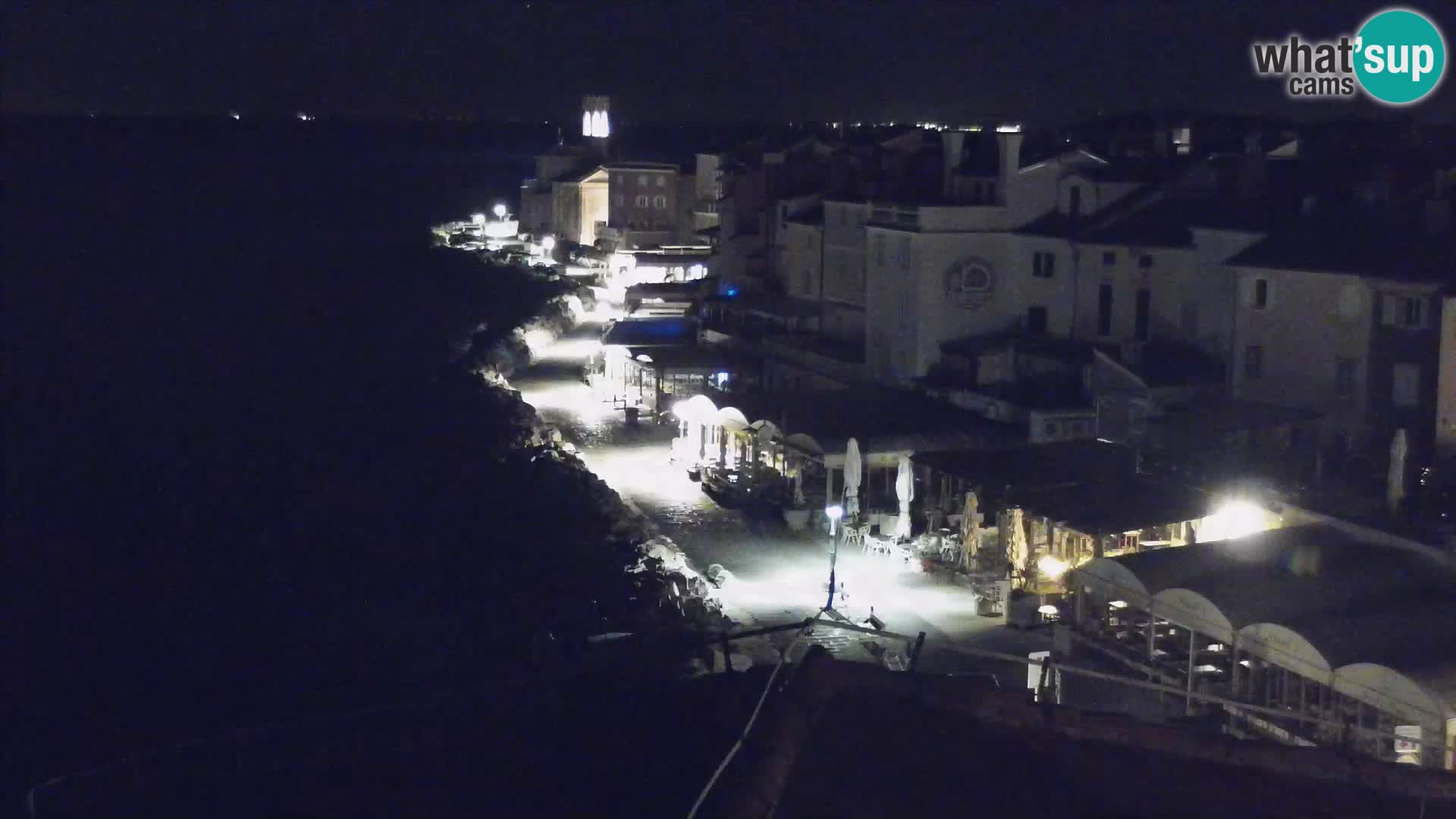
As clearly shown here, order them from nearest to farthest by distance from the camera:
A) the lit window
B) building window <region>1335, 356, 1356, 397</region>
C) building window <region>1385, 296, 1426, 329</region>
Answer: building window <region>1385, 296, 1426, 329</region>
building window <region>1335, 356, 1356, 397</region>
the lit window

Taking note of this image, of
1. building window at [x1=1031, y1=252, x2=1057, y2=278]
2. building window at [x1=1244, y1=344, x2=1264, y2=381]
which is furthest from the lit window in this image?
building window at [x1=1031, y1=252, x2=1057, y2=278]

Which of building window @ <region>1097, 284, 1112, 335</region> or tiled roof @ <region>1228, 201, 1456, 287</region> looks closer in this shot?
tiled roof @ <region>1228, 201, 1456, 287</region>

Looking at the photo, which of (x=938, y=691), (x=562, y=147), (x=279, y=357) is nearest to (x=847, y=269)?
(x=279, y=357)

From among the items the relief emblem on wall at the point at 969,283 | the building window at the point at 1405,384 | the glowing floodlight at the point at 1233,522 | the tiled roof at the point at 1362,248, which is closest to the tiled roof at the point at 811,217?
the relief emblem on wall at the point at 969,283

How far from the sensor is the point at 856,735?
669cm

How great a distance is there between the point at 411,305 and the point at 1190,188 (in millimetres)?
36620

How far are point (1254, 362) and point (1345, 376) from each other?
66.7 inches

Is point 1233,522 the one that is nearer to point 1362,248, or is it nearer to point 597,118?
point 1362,248

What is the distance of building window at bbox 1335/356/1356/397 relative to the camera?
2102 cm

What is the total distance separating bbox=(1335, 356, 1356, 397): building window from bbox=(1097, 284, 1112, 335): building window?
210 inches

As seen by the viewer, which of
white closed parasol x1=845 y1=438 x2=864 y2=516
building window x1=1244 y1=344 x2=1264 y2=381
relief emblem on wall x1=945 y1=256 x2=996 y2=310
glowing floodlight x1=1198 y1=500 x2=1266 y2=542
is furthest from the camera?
relief emblem on wall x1=945 y1=256 x2=996 y2=310

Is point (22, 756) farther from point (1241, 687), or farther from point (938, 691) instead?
point (938, 691)

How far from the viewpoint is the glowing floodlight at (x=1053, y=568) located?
17406 mm

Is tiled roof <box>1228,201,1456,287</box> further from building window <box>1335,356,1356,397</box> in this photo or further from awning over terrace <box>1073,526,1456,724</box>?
awning over terrace <box>1073,526,1456,724</box>
